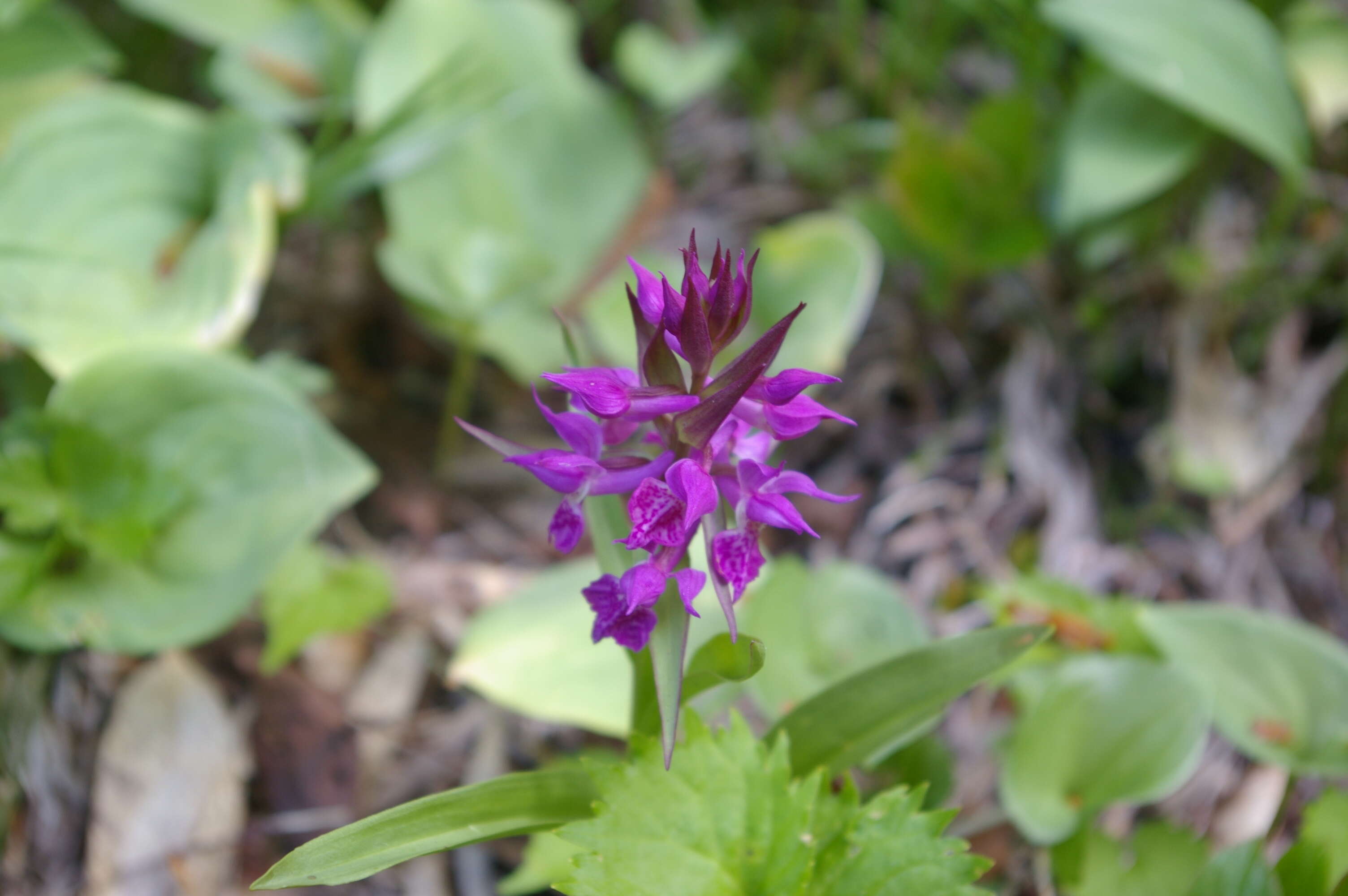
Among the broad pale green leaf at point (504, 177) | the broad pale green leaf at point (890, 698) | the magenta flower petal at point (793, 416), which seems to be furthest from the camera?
the broad pale green leaf at point (504, 177)

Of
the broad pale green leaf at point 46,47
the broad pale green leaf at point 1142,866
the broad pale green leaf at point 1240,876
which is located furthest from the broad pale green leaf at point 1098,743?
the broad pale green leaf at point 46,47

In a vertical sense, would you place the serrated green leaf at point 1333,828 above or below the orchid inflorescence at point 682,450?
below

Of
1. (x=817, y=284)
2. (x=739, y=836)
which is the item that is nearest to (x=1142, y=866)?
(x=739, y=836)

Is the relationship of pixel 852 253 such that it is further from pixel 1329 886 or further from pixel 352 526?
pixel 1329 886

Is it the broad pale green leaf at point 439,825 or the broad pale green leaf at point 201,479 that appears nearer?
the broad pale green leaf at point 439,825

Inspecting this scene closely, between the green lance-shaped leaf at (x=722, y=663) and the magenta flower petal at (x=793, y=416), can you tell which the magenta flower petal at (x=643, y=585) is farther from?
the magenta flower petal at (x=793, y=416)

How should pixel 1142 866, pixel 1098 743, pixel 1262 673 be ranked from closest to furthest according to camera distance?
1. pixel 1142 866
2. pixel 1098 743
3. pixel 1262 673

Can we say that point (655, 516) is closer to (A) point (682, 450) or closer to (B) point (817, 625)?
(A) point (682, 450)
